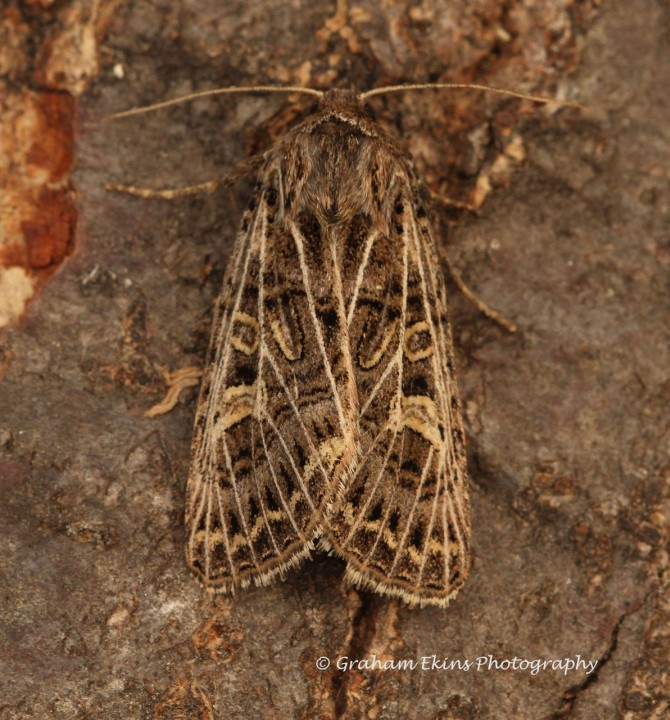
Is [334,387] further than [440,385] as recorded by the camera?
No

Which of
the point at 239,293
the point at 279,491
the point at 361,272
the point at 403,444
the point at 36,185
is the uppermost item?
the point at 36,185

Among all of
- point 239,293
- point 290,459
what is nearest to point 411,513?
point 290,459

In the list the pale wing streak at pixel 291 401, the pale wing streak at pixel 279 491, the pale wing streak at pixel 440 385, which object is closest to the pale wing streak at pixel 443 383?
the pale wing streak at pixel 440 385

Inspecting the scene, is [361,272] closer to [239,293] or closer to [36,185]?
[239,293]

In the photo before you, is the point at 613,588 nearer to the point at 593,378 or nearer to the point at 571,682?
the point at 571,682

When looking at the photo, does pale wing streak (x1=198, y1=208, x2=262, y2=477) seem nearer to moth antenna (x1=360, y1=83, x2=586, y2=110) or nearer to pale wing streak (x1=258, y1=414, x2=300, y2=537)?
pale wing streak (x1=258, y1=414, x2=300, y2=537)

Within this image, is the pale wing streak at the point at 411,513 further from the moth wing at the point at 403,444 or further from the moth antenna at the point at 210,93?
the moth antenna at the point at 210,93

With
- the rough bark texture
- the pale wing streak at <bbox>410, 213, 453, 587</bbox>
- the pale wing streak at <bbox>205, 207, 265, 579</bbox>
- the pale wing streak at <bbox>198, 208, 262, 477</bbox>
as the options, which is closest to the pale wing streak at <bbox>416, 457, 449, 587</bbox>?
the pale wing streak at <bbox>410, 213, 453, 587</bbox>
